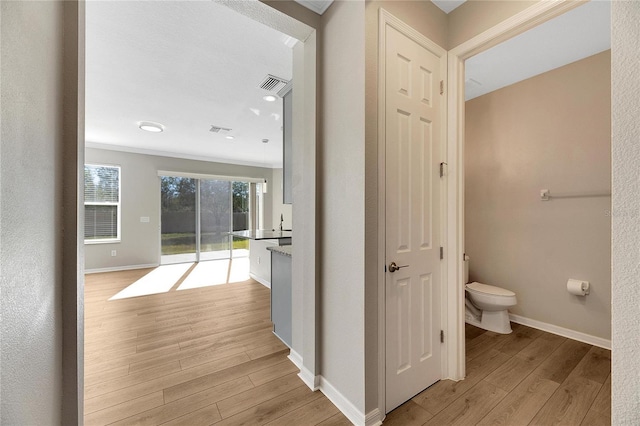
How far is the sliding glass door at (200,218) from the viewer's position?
6.20 meters

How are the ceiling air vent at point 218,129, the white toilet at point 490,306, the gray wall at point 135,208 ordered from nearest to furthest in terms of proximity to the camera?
the white toilet at point 490,306, the ceiling air vent at point 218,129, the gray wall at point 135,208

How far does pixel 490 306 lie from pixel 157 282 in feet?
16.7

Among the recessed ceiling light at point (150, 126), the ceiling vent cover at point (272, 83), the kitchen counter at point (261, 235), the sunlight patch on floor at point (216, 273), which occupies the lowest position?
the sunlight patch on floor at point (216, 273)

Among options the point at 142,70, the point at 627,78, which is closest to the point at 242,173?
the point at 142,70

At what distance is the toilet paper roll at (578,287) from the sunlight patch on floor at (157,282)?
515 cm

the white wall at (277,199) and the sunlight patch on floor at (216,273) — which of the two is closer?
the sunlight patch on floor at (216,273)

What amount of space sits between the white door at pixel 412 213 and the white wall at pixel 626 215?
95cm

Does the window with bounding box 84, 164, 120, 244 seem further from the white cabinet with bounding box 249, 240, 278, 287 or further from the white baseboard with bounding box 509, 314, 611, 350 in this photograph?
the white baseboard with bounding box 509, 314, 611, 350

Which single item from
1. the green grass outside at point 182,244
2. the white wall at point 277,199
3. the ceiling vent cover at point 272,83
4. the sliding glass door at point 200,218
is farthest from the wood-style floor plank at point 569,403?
the white wall at point 277,199

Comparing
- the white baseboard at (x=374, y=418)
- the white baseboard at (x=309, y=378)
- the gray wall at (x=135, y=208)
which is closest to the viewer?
the white baseboard at (x=374, y=418)

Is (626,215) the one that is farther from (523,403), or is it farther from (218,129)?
(218,129)

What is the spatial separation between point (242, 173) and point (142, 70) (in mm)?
4590

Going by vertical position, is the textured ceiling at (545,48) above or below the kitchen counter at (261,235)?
above

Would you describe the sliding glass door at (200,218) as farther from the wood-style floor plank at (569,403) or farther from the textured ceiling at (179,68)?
the wood-style floor plank at (569,403)
